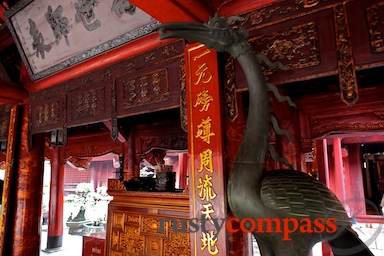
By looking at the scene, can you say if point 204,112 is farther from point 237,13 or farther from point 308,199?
point 308,199

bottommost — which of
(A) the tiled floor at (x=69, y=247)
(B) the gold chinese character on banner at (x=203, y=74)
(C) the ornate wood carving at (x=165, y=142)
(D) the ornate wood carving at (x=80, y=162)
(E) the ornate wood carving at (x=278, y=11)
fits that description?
(A) the tiled floor at (x=69, y=247)

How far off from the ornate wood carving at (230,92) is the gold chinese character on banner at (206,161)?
266mm

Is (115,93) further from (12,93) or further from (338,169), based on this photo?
(338,169)

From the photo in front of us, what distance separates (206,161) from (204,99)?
1.37 feet

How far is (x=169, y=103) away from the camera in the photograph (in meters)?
2.11

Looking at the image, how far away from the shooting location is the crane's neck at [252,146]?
1.22 m

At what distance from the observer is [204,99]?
5.87ft

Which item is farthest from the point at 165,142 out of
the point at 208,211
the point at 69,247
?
the point at 69,247

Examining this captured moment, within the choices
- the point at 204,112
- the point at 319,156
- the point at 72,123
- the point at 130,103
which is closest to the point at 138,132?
the point at 72,123

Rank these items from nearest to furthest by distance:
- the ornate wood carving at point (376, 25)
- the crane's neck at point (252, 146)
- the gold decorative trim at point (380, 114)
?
the crane's neck at point (252, 146) < the ornate wood carving at point (376, 25) < the gold decorative trim at point (380, 114)

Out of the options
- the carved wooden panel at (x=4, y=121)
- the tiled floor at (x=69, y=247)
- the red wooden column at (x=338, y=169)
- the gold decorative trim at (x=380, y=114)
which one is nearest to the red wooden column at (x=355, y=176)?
the red wooden column at (x=338, y=169)

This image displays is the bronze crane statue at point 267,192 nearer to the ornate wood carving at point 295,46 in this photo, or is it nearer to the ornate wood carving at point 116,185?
the ornate wood carving at point 295,46

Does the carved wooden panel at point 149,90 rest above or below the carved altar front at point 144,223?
above

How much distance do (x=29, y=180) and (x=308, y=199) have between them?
3.61 meters
